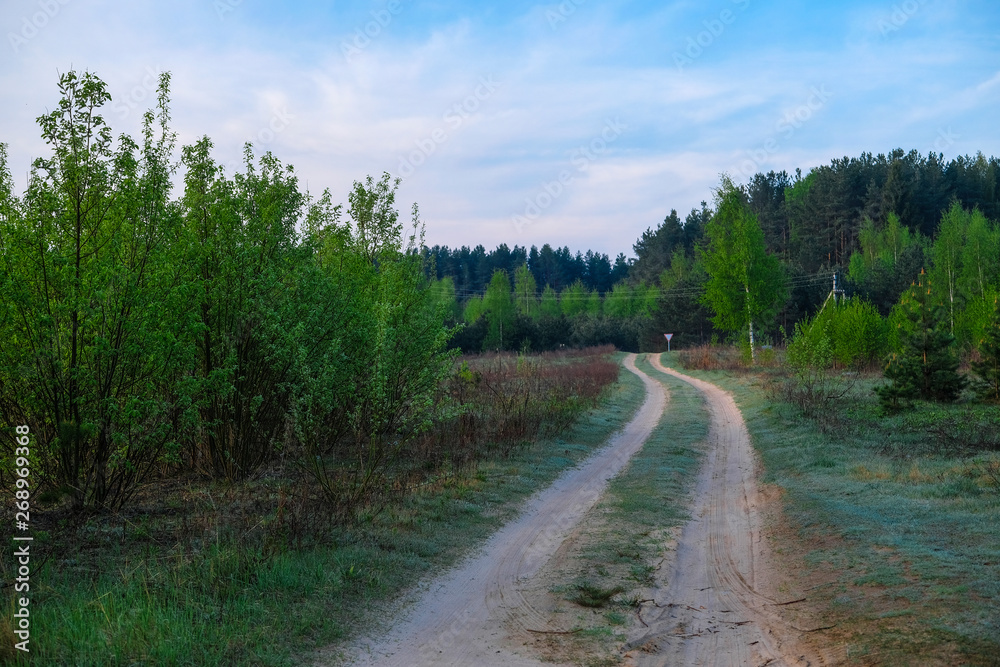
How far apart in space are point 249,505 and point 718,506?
263 inches

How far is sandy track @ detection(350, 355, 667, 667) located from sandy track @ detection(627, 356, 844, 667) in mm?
1072

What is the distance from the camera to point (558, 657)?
16.3 ft

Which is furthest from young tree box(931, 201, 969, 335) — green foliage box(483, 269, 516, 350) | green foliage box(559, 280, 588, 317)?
green foliage box(559, 280, 588, 317)

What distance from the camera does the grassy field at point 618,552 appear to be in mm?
5320

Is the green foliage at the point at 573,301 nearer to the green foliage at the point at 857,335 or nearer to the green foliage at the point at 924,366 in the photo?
the green foliage at the point at 857,335

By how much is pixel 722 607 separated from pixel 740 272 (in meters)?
32.8

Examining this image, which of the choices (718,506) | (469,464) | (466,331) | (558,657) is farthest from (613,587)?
(466,331)

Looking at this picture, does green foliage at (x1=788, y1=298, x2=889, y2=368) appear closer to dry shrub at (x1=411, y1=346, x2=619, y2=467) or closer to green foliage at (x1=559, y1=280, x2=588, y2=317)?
dry shrub at (x1=411, y1=346, x2=619, y2=467)

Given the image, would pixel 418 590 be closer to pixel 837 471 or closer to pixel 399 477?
pixel 399 477

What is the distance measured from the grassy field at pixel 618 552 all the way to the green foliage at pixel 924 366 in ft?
23.1

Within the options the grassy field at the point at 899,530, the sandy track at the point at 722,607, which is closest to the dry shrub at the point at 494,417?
the sandy track at the point at 722,607

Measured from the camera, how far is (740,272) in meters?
36.3

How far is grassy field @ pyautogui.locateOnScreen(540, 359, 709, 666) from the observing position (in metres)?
5.32

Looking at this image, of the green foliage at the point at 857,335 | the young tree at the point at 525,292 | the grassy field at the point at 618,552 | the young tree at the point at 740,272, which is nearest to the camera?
the grassy field at the point at 618,552
